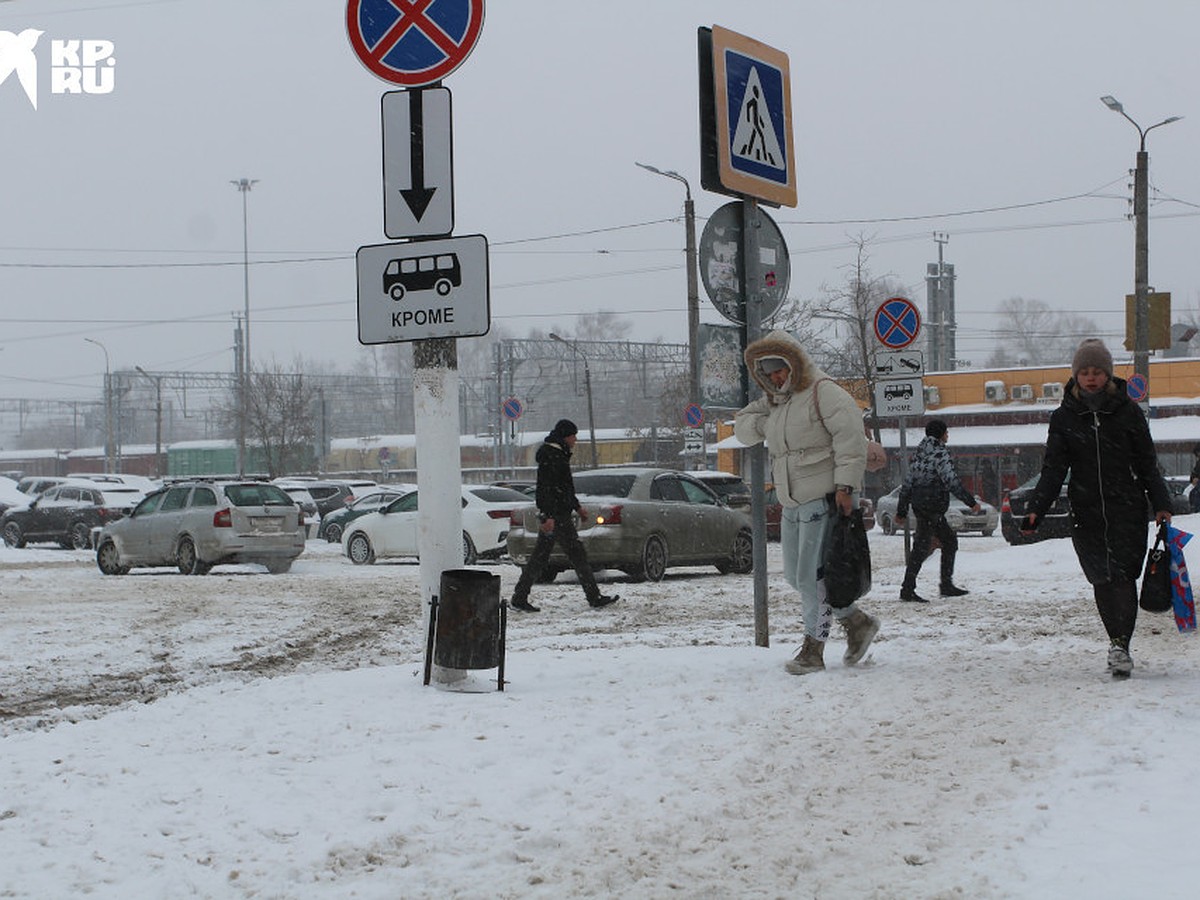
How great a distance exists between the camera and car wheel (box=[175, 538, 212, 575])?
21031 millimetres

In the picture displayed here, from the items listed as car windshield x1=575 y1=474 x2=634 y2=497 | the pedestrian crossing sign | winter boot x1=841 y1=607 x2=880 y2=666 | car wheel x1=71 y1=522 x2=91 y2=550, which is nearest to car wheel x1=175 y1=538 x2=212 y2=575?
car windshield x1=575 y1=474 x2=634 y2=497

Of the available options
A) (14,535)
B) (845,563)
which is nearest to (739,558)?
(845,563)

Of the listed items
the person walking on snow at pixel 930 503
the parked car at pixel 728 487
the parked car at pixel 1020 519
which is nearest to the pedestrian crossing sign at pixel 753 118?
the person walking on snow at pixel 930 503

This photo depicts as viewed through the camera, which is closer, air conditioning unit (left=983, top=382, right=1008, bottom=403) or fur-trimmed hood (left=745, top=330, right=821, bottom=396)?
fur-trimmed hood (left=745, top=330, right=821, bottom=396)

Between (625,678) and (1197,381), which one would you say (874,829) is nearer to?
(625,678)

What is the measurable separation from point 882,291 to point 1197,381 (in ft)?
52.9

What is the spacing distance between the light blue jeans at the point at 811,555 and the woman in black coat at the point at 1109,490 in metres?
1.08

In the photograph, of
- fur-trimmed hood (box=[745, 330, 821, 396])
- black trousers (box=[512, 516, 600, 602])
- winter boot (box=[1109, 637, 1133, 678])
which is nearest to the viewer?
winter boot (box=[1109, 637, 1133, 678])

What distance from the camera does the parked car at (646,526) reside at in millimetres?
17031

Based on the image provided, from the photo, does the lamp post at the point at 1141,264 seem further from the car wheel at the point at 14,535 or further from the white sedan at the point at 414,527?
the car wheel at the point at 14,535

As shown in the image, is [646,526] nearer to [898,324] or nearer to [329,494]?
[898,324]

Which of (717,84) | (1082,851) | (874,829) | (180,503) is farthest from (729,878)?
(180,503)

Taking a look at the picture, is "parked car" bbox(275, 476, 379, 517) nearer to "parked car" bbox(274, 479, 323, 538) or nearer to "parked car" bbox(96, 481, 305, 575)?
"parked car" bbox(274, 479, 323, 538)

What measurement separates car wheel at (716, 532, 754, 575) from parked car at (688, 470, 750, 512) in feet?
18.4
